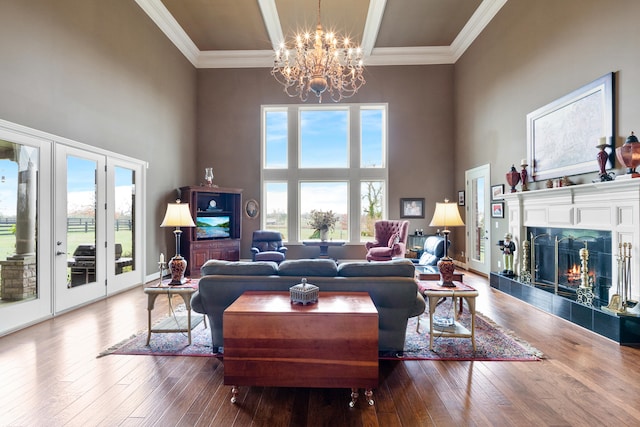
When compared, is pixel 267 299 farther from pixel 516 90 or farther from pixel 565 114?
pixel 516 90

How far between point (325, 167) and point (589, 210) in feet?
18.5

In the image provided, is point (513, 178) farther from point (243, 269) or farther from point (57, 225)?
point (57, 225)

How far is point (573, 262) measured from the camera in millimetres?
4238

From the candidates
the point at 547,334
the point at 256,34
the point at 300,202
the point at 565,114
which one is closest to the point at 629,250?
the point at 547,334

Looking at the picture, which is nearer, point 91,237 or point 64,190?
point 64,190

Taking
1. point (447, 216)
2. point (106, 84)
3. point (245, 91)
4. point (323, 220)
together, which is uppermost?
point (245, 91)

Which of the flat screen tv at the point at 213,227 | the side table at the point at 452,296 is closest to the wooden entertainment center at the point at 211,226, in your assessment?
the flat screen tv at the point at 213,227

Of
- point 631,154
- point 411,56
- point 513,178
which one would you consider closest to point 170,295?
point 631,154

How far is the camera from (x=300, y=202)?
27.6 ft

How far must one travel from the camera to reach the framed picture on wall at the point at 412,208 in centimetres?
817

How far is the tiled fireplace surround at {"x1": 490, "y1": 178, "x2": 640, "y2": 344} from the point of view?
10.6 feet

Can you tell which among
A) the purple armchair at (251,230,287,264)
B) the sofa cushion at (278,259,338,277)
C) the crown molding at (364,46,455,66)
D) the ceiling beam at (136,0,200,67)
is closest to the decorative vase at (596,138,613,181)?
the sofa cushion at (278,259,338,277)

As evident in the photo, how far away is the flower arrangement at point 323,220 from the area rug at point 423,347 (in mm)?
4381

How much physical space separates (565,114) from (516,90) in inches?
55.0
